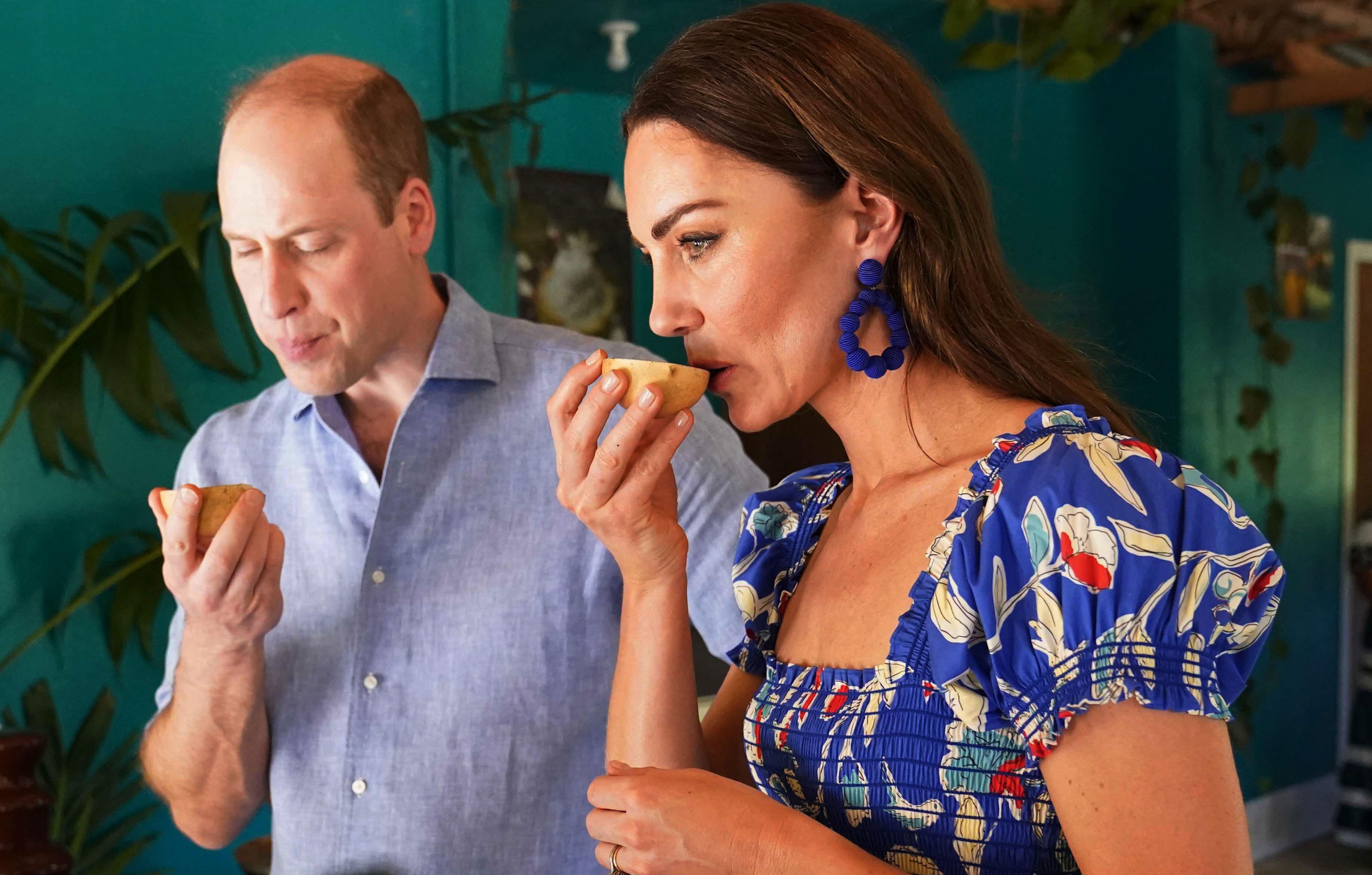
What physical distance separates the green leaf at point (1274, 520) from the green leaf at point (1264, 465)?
3.2 inches

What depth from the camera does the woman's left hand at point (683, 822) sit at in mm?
934

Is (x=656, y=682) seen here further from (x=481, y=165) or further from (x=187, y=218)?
(x=481, y=165)

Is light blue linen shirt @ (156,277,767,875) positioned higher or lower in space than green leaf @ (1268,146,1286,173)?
lower

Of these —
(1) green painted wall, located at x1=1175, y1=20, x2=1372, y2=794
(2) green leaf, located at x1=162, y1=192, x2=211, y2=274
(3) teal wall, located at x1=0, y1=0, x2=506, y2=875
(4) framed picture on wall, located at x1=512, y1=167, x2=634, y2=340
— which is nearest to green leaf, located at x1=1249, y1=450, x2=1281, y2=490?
(1) green painted wall, located at x1=1175, y1=20, x2=1372, y2=794

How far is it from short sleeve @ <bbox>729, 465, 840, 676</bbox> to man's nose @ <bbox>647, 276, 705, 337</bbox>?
29cm

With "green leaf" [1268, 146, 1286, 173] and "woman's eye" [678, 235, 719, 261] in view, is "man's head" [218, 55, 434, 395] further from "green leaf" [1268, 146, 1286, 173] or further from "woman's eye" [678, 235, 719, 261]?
"green leaf" [1268, 146, 1286, 173]

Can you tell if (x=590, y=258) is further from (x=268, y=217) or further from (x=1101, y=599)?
(x=1101, y=599)

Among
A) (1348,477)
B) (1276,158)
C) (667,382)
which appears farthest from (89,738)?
(1348,477)

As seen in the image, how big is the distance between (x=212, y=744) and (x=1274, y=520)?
440cm

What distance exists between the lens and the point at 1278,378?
16.3ft

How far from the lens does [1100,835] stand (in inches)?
33.0

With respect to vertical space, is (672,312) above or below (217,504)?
above

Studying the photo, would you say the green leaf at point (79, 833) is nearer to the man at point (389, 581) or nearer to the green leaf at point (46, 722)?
the green leaf at point (46, 722)

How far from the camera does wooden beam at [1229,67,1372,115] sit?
4395mm
